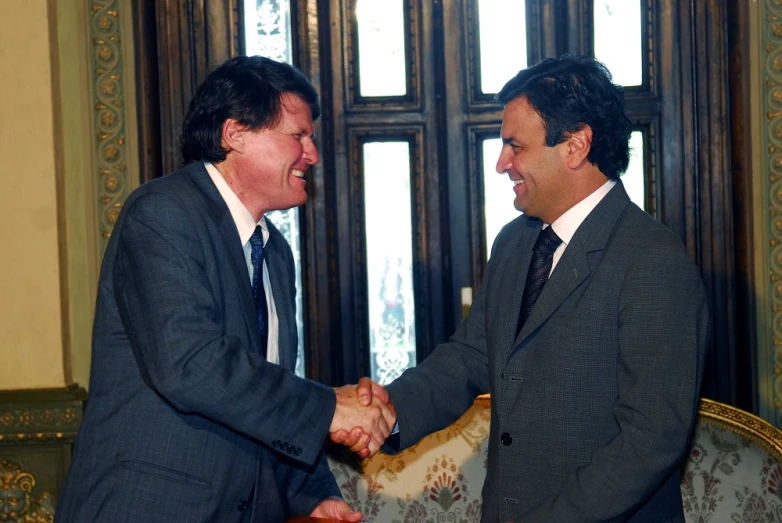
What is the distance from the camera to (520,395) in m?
2.08

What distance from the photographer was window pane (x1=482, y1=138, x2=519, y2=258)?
3.45m

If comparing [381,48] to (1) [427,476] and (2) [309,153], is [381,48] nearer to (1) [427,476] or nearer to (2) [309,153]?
(2) [309,153]

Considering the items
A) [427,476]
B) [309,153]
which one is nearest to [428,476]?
[427,476]

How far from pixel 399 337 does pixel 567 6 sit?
1.29 meters

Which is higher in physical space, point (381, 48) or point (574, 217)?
point (381, 48)

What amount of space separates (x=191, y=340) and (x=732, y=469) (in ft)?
5.17

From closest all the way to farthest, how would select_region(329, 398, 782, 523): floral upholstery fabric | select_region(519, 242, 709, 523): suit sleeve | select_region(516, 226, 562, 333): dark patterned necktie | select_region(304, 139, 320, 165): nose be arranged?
select_region(519, 242, 709, 523): suit sleeve → select_region(516, 226, 562, 333): dark patterned necktie → select_region(304, 139, 320, 165): nose → select_region(329, 398, 782, 523): floral upholstery fabric

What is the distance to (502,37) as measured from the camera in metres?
3.44

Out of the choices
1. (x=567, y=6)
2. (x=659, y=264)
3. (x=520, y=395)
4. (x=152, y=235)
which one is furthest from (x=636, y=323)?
(x=567, y=6)

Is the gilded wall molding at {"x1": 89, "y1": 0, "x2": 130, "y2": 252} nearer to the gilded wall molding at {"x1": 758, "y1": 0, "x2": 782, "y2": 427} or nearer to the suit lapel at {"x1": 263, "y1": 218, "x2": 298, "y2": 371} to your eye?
the suit lapel at {"x1": 263, "y1": 218, "x2": 298, "y2": 371}

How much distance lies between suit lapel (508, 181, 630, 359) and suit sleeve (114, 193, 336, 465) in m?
0.51

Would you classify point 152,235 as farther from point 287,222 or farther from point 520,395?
point 287,222

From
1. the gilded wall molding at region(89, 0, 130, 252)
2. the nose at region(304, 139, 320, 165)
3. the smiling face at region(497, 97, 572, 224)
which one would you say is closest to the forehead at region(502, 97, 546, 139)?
the smiling face at region(497, 97, 572, 224)

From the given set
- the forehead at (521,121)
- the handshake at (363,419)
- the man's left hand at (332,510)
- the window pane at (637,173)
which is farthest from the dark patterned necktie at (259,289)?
the window pane at (637,173)
